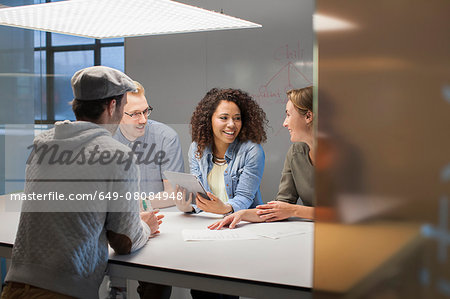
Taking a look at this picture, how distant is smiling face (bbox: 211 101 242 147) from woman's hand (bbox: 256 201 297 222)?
628 millimetres

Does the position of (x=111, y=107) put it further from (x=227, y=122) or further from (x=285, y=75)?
(x=285, y=75)

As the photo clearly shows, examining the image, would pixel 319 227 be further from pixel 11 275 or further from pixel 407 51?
pixel 11 275

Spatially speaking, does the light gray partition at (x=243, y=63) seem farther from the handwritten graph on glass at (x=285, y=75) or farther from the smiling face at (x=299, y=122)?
the smiling face at (x=299, y=122)

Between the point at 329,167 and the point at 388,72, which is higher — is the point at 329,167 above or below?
below

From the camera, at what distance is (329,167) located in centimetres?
95

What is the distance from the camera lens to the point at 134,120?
271 cm

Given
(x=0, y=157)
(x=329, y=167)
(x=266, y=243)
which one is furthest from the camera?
(x=0, y=157)

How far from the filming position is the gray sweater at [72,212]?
143 cm

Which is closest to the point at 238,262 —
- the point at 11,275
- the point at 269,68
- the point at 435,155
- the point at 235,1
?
the point at 11,275

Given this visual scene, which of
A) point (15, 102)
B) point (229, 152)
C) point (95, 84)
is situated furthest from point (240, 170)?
point (15, 102)

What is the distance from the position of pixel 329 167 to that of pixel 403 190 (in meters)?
0.16

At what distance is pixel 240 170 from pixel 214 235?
2.30ft

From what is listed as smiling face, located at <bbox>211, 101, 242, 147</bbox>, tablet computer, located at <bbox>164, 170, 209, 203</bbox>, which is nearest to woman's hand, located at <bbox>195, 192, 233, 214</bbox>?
tablet computer, located at <bbox>164, 170, 209, 203</bbox>

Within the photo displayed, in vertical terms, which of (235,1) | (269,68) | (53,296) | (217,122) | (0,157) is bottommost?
(53,296)
